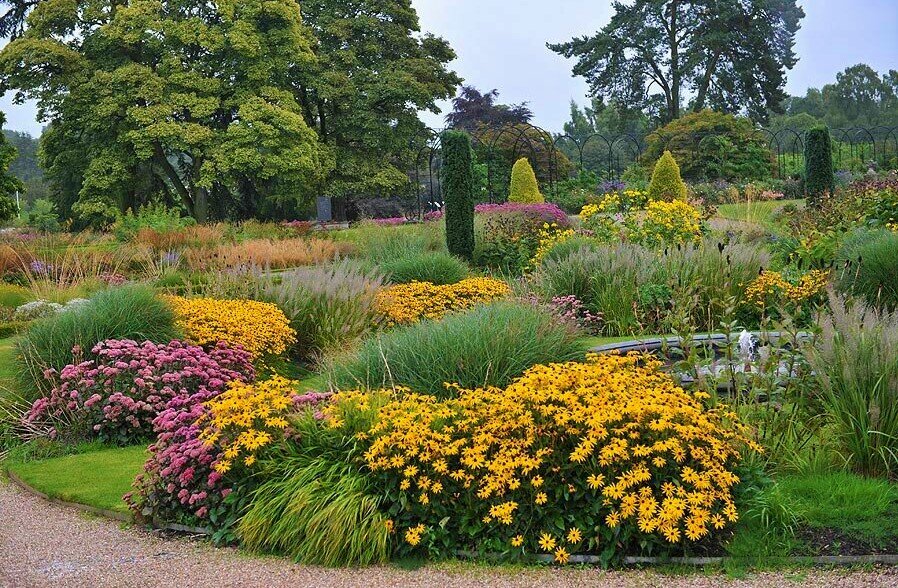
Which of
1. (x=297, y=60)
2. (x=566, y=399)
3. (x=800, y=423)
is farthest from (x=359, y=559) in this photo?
(x=297, y=60)

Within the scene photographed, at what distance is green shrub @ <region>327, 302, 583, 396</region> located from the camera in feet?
16.5

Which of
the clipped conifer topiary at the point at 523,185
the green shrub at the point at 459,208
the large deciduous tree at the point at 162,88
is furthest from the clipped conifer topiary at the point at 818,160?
the large deciduous tree at the point at 162,88

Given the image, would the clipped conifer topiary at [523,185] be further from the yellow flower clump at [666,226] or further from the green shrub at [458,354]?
the green shrub at [458,354]

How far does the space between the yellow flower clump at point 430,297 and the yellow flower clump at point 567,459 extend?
14.8 feet

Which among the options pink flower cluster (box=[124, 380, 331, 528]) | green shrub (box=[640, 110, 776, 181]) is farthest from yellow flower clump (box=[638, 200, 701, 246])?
green shrub (box=[640, 110, 776, 181])

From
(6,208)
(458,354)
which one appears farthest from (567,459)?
(6,208)

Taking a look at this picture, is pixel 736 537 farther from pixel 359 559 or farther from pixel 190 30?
pixel 190 30

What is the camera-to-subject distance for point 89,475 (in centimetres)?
527

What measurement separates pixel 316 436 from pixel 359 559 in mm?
751

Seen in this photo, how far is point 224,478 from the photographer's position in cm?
417

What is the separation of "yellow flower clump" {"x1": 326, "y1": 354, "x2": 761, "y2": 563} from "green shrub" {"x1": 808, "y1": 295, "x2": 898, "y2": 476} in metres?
0.55

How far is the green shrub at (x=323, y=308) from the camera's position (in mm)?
8164

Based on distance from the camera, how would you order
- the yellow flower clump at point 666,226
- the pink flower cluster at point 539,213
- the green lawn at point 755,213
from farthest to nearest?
the pink flower cluster at point 539,213, the green lawn at point 755,213, the yellow flower clump at point 666,226

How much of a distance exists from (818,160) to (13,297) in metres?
16.8
